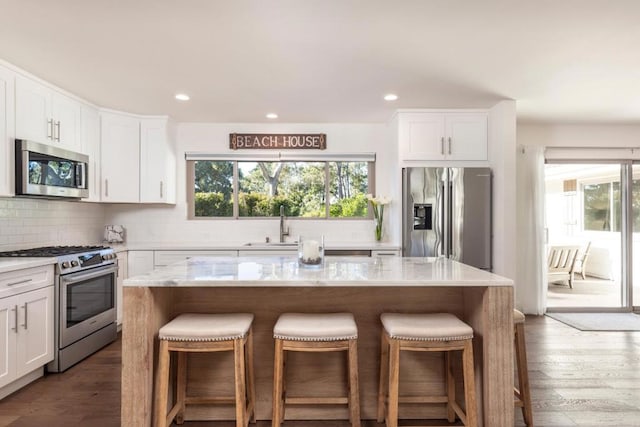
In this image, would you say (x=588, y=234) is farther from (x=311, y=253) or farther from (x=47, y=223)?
(x=47, y=223)

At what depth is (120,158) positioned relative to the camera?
4328mm

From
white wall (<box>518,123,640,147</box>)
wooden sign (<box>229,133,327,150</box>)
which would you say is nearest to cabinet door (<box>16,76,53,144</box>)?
wooden sign (<box>229,133,327,150</box>)

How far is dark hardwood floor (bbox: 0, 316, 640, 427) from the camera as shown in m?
2.31

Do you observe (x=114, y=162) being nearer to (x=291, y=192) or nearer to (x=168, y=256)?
(x=168, y=256)

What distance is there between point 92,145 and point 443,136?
3.80 m

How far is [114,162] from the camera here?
14.1ft

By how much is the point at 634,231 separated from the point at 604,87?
2.55 metres

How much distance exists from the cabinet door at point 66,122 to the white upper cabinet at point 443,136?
333cm

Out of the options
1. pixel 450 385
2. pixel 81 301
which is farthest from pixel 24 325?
pixel 450 385

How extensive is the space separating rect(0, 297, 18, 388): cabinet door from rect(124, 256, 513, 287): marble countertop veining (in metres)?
1.25

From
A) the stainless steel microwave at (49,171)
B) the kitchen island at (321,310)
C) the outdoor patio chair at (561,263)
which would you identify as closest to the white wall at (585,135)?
the outdoor patio chair at (561,263)

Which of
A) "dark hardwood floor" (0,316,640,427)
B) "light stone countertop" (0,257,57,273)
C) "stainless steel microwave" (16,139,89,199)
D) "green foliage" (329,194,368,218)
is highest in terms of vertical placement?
"stainless steel microwave" (16,139,89,199)

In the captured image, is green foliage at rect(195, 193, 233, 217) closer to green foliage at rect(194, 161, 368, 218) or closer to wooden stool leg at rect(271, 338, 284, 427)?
green foliage at rect(194, 161, 368, 218)

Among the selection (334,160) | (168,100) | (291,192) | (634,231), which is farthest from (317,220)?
(634,231)
